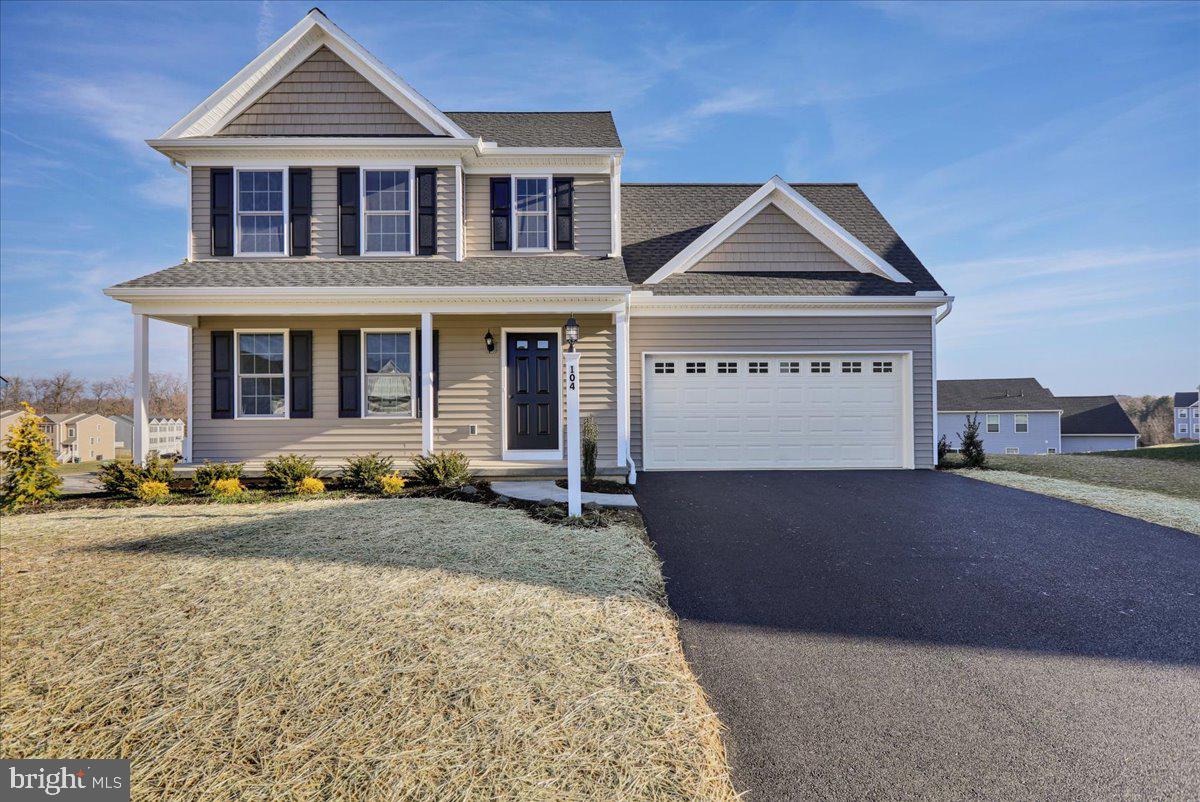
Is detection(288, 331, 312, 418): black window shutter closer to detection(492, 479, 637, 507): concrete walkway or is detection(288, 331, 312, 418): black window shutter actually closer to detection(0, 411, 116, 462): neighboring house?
detection(492, 479, 637, 507): concrete walkway

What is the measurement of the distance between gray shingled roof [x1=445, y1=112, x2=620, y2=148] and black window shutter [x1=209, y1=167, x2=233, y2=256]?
4.76 metres

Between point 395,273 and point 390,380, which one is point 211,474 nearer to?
point 390,380

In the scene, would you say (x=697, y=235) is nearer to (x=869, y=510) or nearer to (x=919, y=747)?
(x=869, y=510)

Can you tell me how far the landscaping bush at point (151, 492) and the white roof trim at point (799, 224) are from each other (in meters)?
9.07

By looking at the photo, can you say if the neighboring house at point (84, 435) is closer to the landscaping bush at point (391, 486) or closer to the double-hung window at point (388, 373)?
the double-hung window at point (388, 373)

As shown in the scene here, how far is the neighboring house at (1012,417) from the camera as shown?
113 ft

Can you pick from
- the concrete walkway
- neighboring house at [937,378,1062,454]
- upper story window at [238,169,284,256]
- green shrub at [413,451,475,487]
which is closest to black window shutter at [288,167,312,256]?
upper story window at [238,169,284,256]

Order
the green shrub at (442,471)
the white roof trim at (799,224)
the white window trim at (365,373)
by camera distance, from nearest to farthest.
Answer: the green shrub at (442,471) → the white window trim at (365,373) → the white roof trim at (799,224)

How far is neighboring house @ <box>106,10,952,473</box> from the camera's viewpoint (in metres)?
10.0

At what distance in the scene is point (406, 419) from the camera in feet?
34.7

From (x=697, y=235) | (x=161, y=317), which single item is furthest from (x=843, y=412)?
(x=161, y=317)

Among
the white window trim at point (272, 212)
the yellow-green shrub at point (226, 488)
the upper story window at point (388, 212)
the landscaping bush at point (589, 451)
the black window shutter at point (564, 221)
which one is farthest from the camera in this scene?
the black window shutter at point (564, 221)

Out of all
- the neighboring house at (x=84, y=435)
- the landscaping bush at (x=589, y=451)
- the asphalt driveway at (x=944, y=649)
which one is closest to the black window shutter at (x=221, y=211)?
the landscaping bush at (x=589, y=451)

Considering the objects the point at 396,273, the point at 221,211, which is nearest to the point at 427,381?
the point at 396,273
